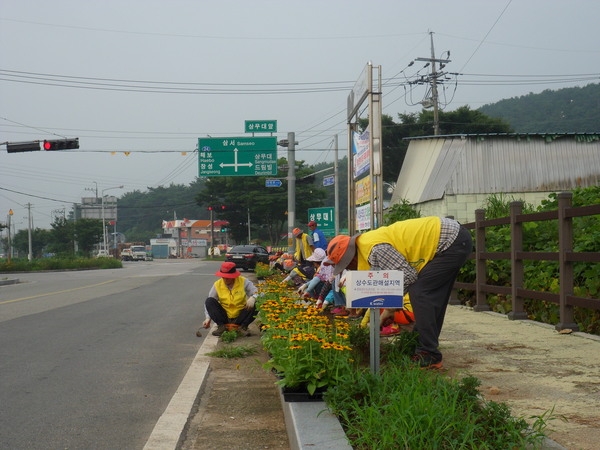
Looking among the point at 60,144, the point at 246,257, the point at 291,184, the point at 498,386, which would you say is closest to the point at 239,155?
the point at 291,184

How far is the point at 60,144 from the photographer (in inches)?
1037

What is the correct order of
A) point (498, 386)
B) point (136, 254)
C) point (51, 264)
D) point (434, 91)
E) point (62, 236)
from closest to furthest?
point (498, 386) → point (434, 91) → point (51, 264) → point (136, 254) → point (62, 236)

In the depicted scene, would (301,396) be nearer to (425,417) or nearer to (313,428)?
(313,428)

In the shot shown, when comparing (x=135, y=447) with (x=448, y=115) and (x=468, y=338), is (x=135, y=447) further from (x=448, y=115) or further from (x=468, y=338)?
(x=448, y=115)

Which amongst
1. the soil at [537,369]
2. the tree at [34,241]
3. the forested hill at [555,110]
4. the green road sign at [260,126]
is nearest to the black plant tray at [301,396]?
the soil at [537,369]

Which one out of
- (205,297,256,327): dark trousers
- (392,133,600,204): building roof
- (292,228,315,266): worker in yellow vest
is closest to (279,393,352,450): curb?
(205,297,256,327): dark trousers

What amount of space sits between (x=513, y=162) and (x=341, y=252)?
16.8 metres

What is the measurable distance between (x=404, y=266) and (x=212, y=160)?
80.4ft

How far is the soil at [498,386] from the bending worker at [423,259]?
378mm

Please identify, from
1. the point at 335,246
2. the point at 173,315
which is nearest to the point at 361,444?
the point at 335,246

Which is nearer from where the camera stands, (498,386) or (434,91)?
(498,386)

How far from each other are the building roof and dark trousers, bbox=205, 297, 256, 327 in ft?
41.7

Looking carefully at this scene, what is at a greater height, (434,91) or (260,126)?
(434,91)

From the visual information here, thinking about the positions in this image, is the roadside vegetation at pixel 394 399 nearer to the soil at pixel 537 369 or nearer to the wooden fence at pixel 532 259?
the soil at pixel 537 369
